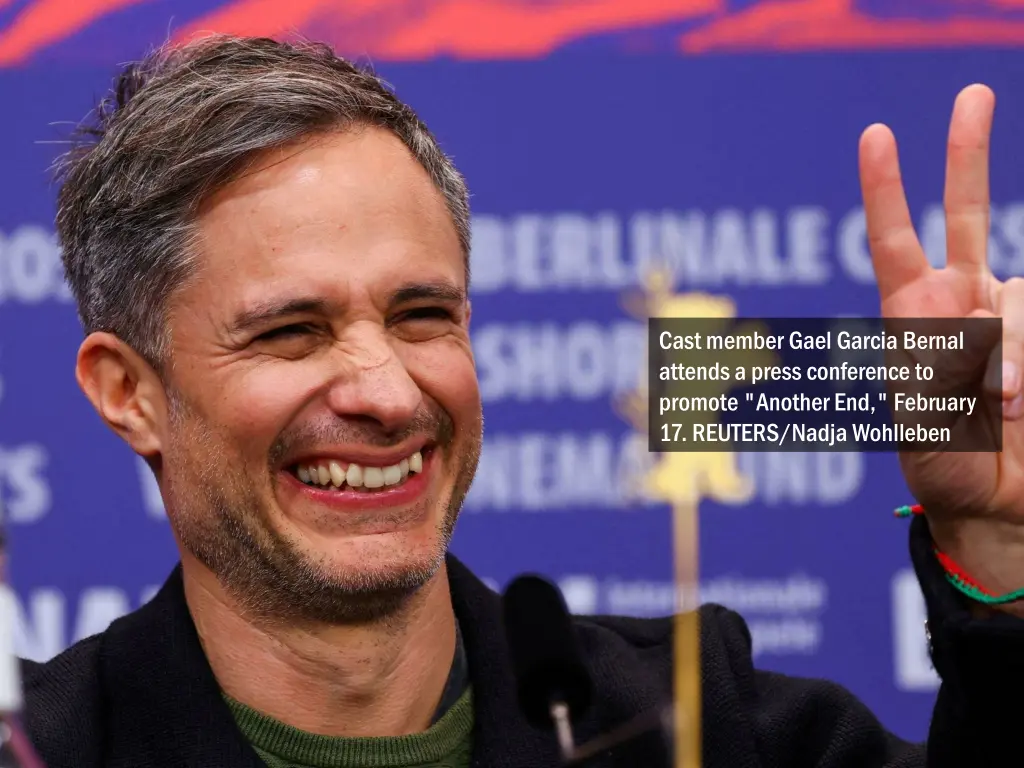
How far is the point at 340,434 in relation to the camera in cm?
171

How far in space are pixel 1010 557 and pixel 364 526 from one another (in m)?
0.71

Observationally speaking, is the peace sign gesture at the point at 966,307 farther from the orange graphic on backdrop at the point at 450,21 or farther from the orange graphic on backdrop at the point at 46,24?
the orange graphic on backdrop at the point at 46,24

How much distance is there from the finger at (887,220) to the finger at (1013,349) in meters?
0.10

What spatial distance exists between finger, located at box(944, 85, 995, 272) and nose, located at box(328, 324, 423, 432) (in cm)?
63

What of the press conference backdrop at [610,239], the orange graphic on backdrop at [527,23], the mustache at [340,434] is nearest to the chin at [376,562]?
the mustache at [340,434]

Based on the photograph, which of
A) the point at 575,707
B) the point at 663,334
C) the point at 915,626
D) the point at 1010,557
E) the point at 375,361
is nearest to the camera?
the point at 575,707

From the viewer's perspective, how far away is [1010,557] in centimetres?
160

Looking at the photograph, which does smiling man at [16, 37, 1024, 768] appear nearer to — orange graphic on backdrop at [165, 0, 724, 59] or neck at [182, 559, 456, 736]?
neck at [182, 559, 456, 736]

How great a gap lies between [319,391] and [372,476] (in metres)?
0.12

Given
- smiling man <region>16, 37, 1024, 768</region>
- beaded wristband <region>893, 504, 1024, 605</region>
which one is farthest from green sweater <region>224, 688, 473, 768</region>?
beaded wristband <region>893, 504, 1024, 605</region>

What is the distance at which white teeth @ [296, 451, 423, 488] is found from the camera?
173 centimetres

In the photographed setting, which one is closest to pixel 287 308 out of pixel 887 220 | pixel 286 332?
pixel 286 332

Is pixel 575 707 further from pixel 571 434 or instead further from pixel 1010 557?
pixel 571 434

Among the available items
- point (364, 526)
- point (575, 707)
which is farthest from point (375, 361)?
point (575, 707)
